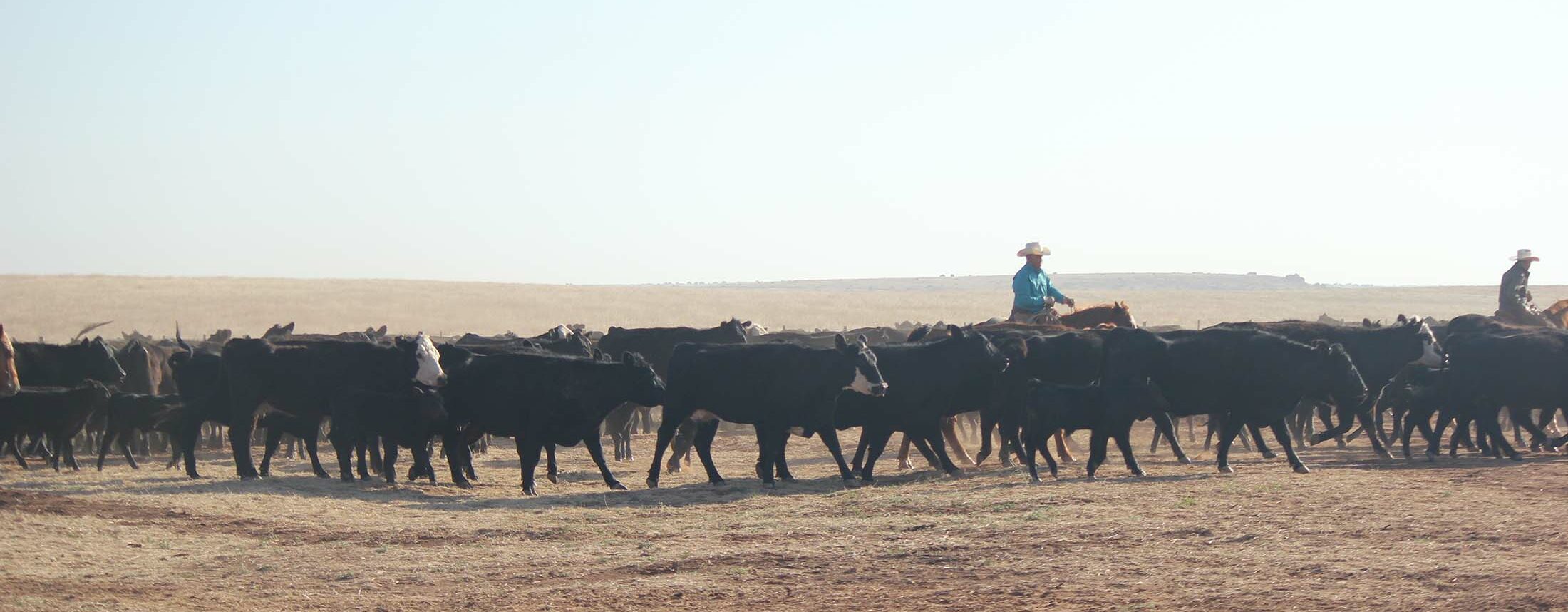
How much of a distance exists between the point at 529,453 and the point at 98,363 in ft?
30.1

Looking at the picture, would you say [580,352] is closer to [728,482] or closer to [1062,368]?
[728,482]

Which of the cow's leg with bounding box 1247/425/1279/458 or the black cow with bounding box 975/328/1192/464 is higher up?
the black cow with bounding box 975/328/1192/464

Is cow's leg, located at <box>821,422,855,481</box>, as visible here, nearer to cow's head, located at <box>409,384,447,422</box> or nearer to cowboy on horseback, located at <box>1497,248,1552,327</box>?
cow's head, located at <box>409,384,447,422</box>

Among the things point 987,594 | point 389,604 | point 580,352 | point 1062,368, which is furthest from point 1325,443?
point 389,604

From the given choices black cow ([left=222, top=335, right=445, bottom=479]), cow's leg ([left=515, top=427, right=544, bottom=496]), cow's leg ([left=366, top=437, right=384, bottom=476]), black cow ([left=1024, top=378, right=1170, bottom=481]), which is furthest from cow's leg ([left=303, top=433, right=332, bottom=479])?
black cow ([left=1024, top=378, right=1170, bottom=481])

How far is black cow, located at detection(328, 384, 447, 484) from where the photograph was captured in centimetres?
1509

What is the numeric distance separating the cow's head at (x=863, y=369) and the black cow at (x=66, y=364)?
11460mm

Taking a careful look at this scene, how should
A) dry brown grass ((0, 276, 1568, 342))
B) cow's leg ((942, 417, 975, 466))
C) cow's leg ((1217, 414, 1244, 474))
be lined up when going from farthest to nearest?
dry brown grass ((0, 276, 1568, 342))
cow's leg ((942, 417, 975, 466))
cow's leg ((1217, 414, 1244, 474))

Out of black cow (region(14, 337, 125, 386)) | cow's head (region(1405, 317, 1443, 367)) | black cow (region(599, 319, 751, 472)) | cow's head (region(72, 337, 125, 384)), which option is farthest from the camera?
black cow (region(599, 319, 751, 472))

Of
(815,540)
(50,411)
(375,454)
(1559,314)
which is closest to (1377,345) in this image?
(1559,314)

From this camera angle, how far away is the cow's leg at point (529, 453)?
1477 centimetres

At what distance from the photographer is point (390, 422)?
15164 millimetres

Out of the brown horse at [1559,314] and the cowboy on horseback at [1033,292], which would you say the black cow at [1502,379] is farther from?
the brown horse at [1559,314]

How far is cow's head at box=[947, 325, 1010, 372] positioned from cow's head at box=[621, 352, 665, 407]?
3125mm
